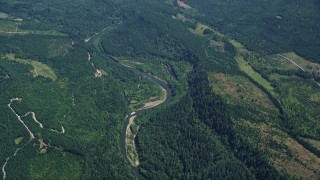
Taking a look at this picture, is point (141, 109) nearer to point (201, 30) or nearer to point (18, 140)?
point (18, 140)

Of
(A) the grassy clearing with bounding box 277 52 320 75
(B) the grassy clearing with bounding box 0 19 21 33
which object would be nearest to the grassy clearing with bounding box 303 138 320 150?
(A) the grassy clearing with bounding box 277 52 320 75

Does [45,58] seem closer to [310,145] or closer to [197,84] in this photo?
[197,84]

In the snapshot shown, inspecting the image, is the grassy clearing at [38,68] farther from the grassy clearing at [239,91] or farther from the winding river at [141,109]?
the grassy clearing at [239,91]

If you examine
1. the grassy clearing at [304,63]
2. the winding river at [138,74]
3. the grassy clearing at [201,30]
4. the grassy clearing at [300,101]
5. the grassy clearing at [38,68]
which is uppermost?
the grassy clearing at [304,63]

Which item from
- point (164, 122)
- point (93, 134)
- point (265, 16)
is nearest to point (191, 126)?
point (164, 122)

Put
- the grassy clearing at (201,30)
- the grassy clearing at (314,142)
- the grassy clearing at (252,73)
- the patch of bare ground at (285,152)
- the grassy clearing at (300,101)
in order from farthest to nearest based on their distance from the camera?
the grassy clearing at (201,30) → the grassy clearing at (252,73) → the grassy clearing at (300,101) → the grassy clearing at (314,142) → the patch of bare ground at (285,152)

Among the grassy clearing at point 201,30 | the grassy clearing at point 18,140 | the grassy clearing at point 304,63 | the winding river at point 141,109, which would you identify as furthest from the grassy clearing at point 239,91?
the grassy clearing at point 18,140

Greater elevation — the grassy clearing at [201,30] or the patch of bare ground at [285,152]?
the patch of bare ground at [285,152]
